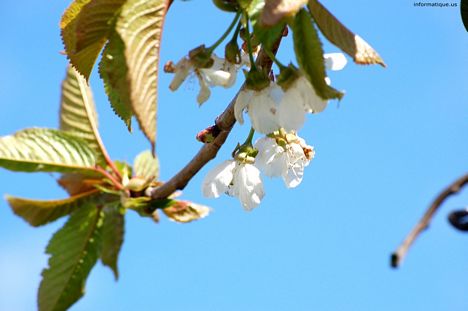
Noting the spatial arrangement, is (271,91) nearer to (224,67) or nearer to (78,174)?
(224,67)

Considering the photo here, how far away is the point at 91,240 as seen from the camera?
94cm

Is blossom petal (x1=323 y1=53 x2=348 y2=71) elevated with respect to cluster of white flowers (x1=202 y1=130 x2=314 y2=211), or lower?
elevated

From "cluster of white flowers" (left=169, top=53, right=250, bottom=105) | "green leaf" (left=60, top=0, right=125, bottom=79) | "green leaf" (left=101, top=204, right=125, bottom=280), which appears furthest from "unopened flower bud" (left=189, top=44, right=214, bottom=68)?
"green leaf" (left=101, top=204, right=125, bottom=280)

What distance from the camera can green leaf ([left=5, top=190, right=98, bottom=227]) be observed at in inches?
35.9

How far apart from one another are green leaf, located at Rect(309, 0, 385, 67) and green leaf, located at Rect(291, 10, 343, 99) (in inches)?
2.2

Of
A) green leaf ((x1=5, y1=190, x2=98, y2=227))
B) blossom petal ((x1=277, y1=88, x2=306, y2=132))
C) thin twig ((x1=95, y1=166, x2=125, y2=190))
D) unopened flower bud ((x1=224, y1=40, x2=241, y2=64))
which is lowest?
green leaf ((x1=5, y1=190, x2=98, y2=227))

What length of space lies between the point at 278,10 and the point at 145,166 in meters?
0.35

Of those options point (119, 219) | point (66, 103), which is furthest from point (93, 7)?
point (119, 219)

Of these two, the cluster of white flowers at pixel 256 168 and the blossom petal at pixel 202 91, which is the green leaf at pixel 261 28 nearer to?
the blossom petal at pixel 202 91

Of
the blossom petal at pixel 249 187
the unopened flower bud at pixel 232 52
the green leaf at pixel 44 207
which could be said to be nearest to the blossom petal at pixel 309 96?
the unopened flower bud at pixel 232 52

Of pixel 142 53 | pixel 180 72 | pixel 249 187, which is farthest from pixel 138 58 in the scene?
pixel 249 187

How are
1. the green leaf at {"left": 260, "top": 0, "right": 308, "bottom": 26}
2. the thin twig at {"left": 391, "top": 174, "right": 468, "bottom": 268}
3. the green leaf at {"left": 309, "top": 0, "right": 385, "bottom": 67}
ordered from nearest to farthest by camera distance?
1. the thin twig at {"left": 391, "top": 174, "right": 468, "bottom": 268}
2. the green leaf at {"left": 260, "top": 0, "right": 308, "bottom": 26}
3. the green leaf at {"left": 309, "top": 0, "right": 385, "bottom": 67}

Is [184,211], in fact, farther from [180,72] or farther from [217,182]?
[180,72]

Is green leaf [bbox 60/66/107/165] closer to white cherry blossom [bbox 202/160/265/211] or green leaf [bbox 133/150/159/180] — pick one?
green leaf [bbox 133/150/159/180]
